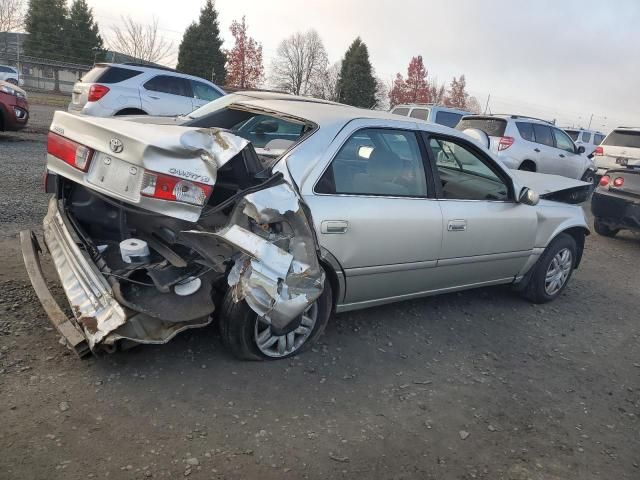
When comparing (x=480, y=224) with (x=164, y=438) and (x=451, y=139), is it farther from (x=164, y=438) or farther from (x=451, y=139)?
(x=164, y=438)

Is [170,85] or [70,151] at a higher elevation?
[170,85]

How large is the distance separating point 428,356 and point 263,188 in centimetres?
174

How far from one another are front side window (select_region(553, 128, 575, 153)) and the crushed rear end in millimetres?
10547

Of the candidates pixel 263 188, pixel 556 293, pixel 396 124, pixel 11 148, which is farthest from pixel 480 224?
pixel 11 148

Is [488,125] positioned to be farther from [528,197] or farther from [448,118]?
[528,197]

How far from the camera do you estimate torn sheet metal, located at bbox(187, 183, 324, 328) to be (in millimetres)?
2740

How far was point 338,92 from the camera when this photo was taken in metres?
43.1

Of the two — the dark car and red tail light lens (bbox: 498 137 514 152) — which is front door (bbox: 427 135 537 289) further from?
red tail light lens (bbox: 498 137 514 152)

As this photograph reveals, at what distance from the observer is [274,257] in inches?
109

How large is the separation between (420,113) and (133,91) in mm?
7232

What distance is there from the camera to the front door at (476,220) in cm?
384

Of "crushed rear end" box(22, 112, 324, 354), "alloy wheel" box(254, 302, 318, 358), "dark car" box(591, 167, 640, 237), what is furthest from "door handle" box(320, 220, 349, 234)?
"dark car" box(591, 167, 640, 237)

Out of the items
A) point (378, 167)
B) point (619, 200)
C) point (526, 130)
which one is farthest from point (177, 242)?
point (526, 130)

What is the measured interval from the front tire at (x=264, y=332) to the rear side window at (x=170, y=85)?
351 inches
